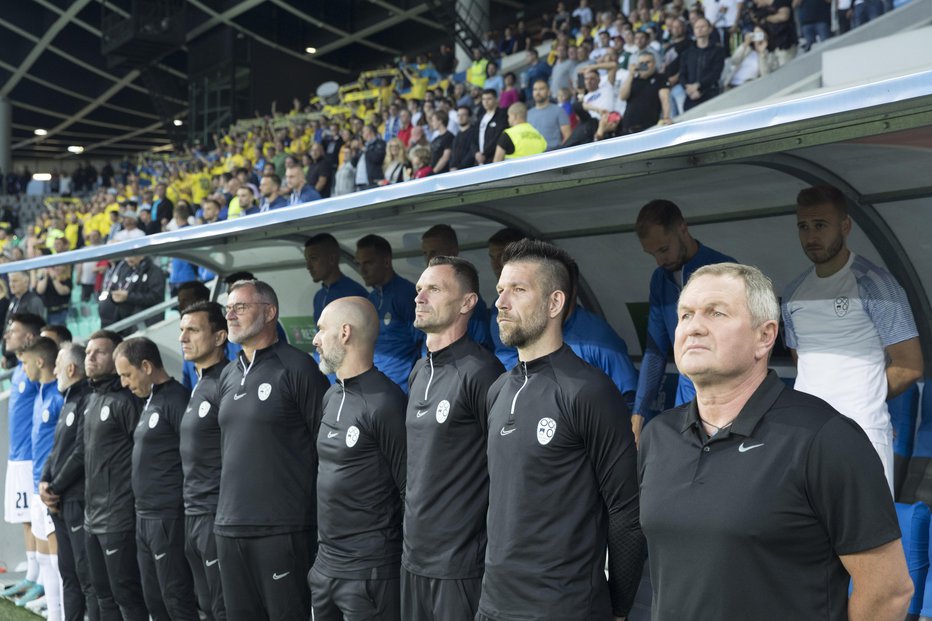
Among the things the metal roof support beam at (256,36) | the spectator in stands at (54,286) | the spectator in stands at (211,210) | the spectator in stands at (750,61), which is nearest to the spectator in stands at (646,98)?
the spectator in stands at (750,61)

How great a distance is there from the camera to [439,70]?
21.9 metres

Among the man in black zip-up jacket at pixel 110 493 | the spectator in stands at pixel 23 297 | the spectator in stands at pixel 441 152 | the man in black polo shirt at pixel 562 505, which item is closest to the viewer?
the man in black polo shirt at pixel 562 505

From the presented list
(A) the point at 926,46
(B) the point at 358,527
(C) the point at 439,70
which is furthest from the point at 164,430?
(C) the point at 439,70

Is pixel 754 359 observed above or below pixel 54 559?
above

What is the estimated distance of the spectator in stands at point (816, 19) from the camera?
31.0 feet

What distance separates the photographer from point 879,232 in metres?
3.98

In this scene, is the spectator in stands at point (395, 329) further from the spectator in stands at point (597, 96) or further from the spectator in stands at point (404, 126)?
the spectator in stands at point (404, 126)

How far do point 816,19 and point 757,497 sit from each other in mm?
8502

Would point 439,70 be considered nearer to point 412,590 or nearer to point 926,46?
point 926,46

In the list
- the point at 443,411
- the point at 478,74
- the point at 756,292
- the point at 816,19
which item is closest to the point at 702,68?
the point at 816,19

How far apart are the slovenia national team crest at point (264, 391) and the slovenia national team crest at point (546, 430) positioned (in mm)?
1955

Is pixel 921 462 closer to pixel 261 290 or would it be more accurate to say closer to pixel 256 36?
pixel 261 290

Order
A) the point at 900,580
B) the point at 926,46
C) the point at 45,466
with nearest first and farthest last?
1. the point at 900,580
2. the point at 45,466
3. the point at 926,46

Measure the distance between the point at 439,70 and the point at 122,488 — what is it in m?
17.4
